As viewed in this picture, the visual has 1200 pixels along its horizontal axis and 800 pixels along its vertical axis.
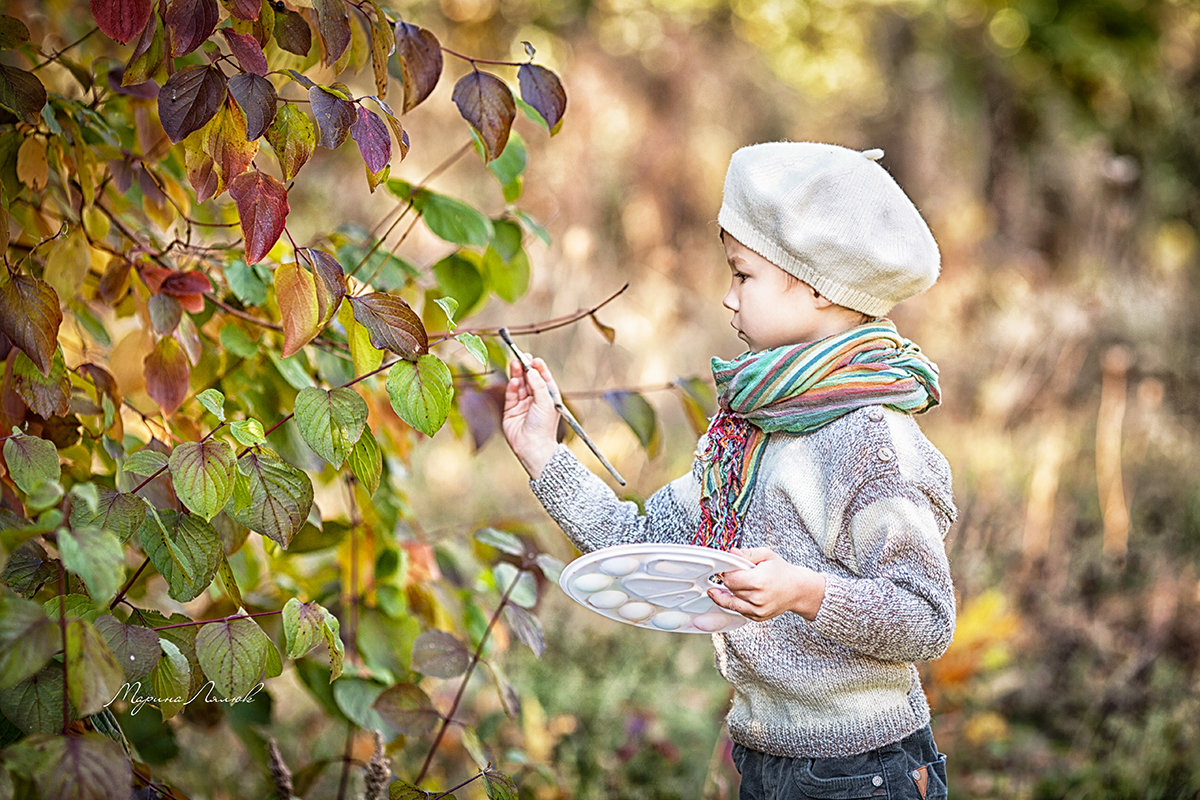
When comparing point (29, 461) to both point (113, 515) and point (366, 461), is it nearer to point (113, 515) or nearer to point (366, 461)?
point (113, 515)

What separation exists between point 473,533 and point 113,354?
58 centimetres

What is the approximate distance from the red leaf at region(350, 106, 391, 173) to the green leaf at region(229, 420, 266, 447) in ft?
0.92

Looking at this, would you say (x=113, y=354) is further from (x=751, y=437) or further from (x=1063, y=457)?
(x=1063, y=457)

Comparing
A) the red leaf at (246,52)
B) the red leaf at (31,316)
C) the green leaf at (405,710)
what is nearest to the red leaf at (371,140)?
the red leaf at (246,52)

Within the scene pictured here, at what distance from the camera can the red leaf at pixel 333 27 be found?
3.55 feet

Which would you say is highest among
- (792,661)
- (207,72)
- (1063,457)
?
(207,72)

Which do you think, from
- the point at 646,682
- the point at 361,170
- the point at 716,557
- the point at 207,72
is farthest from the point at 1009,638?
the point at 361,170

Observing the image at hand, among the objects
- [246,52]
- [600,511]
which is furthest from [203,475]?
[600,511]

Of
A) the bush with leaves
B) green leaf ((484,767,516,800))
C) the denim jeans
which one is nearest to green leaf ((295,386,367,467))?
the bush with leaves

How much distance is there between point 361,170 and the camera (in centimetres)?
685

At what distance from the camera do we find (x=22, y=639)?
857mm

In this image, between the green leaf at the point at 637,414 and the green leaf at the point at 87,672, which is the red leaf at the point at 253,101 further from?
the green leaf at the point at 637,414

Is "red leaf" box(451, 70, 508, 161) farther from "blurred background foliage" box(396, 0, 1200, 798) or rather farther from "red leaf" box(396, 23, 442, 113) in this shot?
"blurred background foliage" box(396, 0, 1200, 798)

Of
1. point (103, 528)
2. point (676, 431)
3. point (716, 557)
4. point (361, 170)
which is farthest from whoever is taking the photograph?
point (361, 170)
